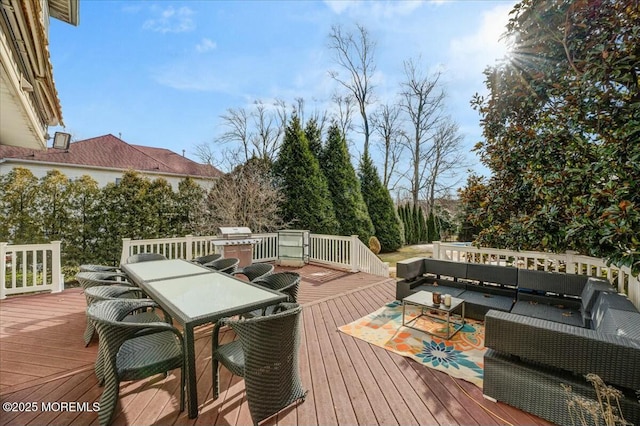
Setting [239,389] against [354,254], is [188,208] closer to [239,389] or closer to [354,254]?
[354,254]

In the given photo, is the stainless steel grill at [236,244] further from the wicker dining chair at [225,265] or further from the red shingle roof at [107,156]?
the red shingle roof at [107,156]

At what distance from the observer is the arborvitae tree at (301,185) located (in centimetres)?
1003

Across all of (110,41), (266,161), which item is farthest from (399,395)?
(266,161)

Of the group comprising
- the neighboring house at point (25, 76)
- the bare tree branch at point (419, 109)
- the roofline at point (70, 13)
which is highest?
the bare tree branch at point (419, 109)

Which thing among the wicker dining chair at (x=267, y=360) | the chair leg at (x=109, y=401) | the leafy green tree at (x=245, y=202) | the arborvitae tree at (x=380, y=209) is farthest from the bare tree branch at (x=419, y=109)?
the chair leg at (x=109, y=401)

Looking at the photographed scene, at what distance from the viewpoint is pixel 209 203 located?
28.3 ft

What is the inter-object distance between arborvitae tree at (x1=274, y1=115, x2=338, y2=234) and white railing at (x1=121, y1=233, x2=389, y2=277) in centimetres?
214

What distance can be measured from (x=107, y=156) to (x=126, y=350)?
15.7 metres

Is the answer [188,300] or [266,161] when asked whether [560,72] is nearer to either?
[188,300]

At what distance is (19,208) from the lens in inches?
227

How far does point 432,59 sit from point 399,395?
1825 centimetres

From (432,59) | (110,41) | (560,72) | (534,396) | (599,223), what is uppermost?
(432,59)

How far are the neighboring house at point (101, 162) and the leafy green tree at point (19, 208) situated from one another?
4919mm

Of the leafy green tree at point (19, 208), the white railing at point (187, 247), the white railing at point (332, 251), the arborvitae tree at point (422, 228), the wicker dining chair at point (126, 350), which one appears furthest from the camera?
the arborvitae tree at point (422, 228)
